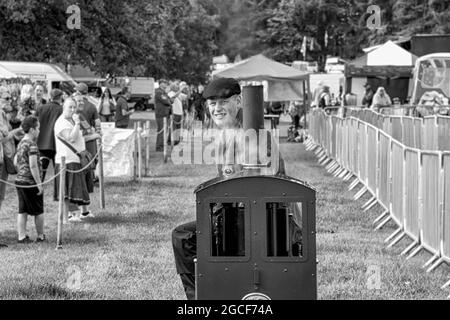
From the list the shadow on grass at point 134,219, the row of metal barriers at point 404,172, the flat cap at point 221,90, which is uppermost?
the flat cap at point 221,90

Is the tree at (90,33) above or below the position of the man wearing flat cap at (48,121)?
above

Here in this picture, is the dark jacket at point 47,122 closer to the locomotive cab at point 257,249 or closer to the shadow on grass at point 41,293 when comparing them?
the shadow on grass at point 41,293

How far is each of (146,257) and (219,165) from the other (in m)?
4.00

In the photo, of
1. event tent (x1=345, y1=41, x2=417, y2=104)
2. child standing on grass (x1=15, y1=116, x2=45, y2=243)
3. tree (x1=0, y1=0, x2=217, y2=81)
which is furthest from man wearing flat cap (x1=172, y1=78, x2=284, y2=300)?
event tent (x1=345, y1=41, x2=417, y2=104)

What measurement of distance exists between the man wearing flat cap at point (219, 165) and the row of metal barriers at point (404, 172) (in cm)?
285

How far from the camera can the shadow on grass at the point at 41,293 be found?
866 cm

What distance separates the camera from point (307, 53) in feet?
231

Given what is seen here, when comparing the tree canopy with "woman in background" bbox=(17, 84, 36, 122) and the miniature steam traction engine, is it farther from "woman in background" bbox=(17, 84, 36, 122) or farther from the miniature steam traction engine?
the miniature steam traction engine

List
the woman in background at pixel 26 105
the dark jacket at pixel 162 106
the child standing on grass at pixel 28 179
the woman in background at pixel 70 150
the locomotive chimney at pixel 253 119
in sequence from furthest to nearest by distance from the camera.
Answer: the dark jacket at pixel 162 106 < the woman in background at pixel 26 105 < the woman in background at pixel 70 150 < the child standing on grass at pixel 28 179 < the locomotive chimney at pixel 253 119

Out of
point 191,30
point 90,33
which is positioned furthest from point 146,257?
point 191,30

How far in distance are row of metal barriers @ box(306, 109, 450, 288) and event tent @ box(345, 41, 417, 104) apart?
15013mm

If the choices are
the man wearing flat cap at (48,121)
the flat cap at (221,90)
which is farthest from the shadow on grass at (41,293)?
the man wearing flat cap at (48,121)

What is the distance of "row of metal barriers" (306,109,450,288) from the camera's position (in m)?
9.50

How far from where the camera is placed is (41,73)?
31.7 meters
